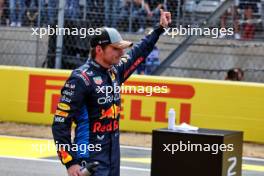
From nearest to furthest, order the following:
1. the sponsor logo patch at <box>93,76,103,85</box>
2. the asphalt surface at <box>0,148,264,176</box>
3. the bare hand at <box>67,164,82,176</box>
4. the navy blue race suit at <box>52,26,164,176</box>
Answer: the bare hand at <box>67,164,82,176</box>, the navy blue race suit at <box>52,26,164,176</box>, the sponsor logo patch at <box>93,76,103,85</box>, the asphalt surface at <box>0,148,264,176</box>

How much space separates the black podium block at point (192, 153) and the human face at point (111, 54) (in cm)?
120

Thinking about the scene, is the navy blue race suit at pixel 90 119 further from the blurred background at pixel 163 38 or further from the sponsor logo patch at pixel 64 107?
the blurred background at pixel 163 38

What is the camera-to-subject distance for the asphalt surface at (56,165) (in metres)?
9.48

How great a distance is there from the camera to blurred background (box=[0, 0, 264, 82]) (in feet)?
50.5

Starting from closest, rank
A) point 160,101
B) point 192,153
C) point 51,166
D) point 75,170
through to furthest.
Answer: point 75,170 < point 192,153 < point 51,166 < point 160,101

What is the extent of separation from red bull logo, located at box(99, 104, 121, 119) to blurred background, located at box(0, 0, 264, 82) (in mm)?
9739

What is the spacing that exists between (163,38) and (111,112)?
1092cm

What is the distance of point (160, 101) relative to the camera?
12.9m

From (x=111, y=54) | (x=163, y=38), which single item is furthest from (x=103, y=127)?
(x=163, y=38)

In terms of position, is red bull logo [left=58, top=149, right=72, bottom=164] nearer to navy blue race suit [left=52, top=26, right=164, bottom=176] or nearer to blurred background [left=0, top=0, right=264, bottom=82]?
navy blue race suit [left=52, top=26, right=164, bottom=176]

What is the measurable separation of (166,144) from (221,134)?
0.50 m

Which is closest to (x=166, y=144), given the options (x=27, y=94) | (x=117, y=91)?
(x=117, y=91)

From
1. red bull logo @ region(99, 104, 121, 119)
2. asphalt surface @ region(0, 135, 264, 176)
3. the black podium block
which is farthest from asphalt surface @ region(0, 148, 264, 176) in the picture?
red bull logo @ region(99, 104, 121, 119)

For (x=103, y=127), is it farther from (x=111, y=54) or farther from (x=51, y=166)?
(x=51, y=166)
